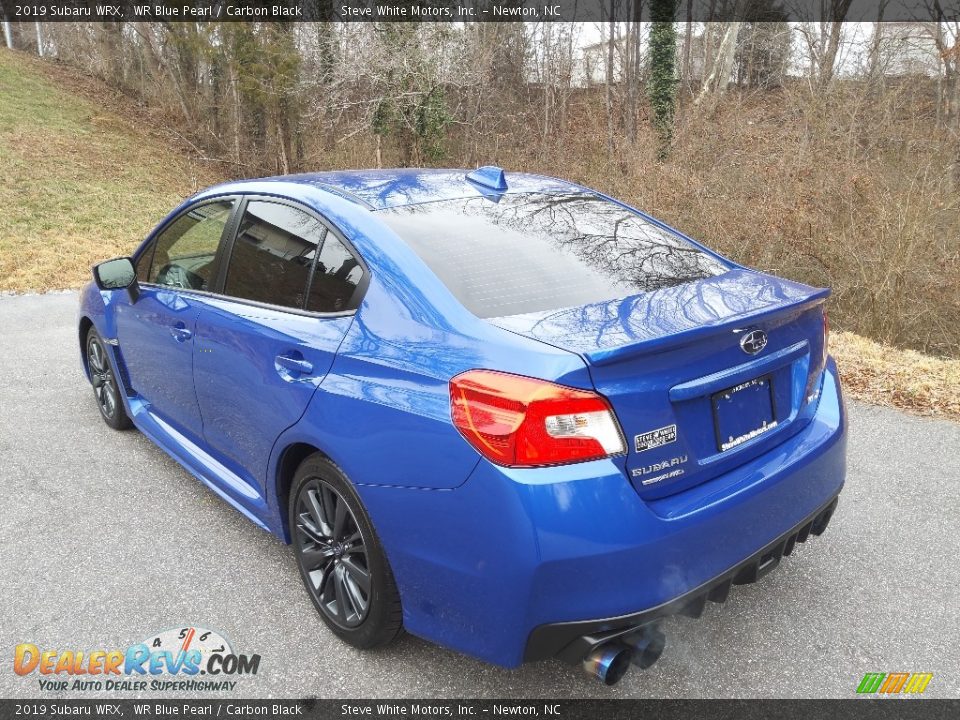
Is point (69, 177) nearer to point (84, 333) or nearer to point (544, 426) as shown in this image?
point (84, 333)

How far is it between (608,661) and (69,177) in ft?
62.9

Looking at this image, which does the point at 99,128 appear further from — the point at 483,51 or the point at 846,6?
the point at 846,6

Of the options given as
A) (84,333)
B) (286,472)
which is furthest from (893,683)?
(84,333)

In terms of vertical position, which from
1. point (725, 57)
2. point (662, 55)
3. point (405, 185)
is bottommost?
point (405, 185)

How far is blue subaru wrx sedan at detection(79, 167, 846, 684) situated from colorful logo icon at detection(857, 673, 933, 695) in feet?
1.68

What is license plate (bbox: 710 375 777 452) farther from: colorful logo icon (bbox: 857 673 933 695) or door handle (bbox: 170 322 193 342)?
door handle (bbox: 170 322 193 342)

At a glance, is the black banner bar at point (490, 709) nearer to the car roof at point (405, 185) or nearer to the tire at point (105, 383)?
the car roof at point (405, 185)

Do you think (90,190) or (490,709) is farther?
(90,190)

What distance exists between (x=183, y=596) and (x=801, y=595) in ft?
8.10

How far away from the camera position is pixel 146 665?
101 inches

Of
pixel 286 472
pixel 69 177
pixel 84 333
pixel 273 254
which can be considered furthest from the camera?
pixel 69 177

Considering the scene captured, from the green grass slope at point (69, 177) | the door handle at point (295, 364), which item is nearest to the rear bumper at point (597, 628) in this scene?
the door handle at point (295, 364)

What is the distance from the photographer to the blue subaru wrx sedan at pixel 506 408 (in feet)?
6.29

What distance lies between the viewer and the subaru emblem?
220 cm
